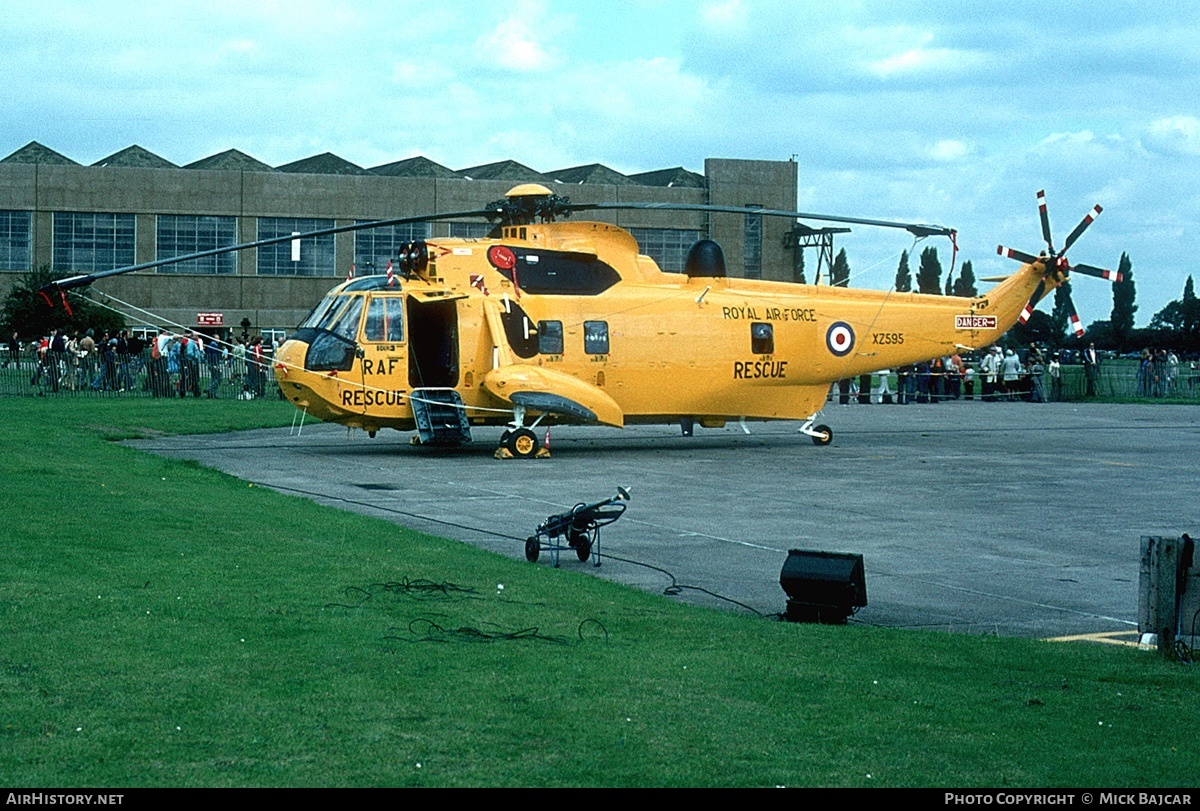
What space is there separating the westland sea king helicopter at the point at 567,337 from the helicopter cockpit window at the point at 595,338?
3 cm


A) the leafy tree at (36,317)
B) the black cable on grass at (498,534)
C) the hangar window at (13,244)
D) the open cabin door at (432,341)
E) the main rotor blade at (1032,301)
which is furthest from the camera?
the hangar window at (13,244)

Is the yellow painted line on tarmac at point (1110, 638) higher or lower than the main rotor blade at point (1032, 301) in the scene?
lower

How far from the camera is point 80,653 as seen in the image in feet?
25.4

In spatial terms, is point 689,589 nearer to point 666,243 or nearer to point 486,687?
point 486,687

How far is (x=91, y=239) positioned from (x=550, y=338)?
59247 mm

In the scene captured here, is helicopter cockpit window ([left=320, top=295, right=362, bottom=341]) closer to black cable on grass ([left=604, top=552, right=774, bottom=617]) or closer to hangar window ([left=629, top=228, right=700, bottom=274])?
black cable on grass ([left=604, top=552, right=774, bottom=617])

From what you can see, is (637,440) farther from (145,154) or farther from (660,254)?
(145,154)

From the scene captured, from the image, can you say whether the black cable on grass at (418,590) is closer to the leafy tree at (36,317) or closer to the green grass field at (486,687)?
the green grass field at (486,687)

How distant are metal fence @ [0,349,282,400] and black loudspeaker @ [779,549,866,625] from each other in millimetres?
33341

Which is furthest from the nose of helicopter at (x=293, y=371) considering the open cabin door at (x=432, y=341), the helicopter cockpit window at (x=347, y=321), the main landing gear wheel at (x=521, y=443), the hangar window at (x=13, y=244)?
the hangar window at (x=13, y=244)

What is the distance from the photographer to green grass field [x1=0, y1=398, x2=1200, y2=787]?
6.10m

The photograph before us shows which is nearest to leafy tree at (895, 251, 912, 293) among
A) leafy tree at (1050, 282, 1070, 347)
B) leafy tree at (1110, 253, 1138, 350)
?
leafy tree at (1050, 282, 1070, 347)

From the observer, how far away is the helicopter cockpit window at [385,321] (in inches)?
978

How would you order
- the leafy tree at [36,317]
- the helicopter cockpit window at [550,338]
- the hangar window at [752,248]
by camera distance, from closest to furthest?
the helicopter cockpit window at [550,338] → the leafy tree at [36,317] → the hangar window at [752,248]
